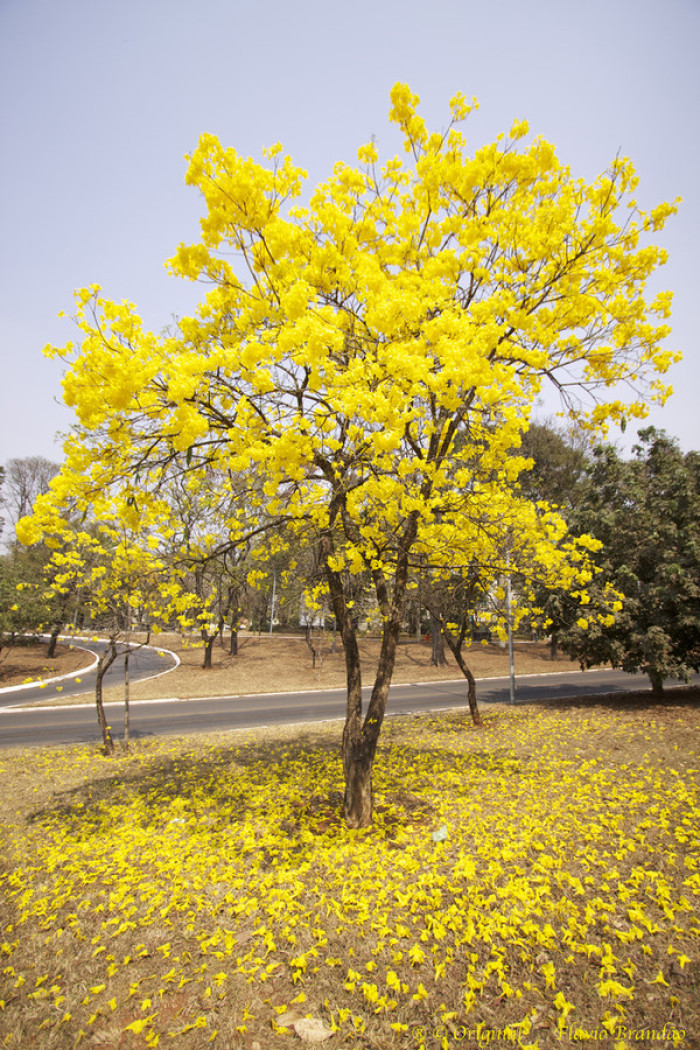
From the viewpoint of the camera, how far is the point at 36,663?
23469 millimetres

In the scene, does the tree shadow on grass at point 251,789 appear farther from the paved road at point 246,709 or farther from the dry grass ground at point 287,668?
the dry grass ground at point 287,668

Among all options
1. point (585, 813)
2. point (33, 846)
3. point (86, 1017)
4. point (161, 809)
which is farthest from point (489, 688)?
point (86, 1017)

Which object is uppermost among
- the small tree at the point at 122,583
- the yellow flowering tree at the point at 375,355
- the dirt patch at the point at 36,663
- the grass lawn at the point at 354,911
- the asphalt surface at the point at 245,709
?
the yellow flowering tree at the point at 375,355

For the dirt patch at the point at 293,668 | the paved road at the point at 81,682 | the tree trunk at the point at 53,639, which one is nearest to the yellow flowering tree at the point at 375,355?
the paved road at the point at 81,682

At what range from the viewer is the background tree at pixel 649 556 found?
34.8ft

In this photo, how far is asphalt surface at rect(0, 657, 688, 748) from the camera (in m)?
10.8

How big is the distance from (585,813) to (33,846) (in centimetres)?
554

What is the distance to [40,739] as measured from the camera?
999 cm

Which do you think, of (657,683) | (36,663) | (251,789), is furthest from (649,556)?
(36,663)

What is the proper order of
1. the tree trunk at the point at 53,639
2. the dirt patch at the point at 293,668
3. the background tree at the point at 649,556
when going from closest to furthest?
the background tree at the point at 649,556 → the dirt patch at the point at 293,668 → the tree trunk at the point at 53,639

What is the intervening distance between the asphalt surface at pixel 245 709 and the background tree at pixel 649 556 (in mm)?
3478

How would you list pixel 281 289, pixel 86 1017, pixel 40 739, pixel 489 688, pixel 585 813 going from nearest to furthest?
1. pixel 86 1017
2. pixel 281 289
3. pixel 585 813
4. pixel 40 739
5. pixel 489 688

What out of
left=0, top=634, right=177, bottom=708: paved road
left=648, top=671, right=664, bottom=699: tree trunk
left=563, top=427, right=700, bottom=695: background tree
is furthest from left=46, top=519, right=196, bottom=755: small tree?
left=648, top=671, right=664, bottom=699: tree trunk

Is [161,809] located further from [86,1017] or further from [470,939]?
[470,939]
